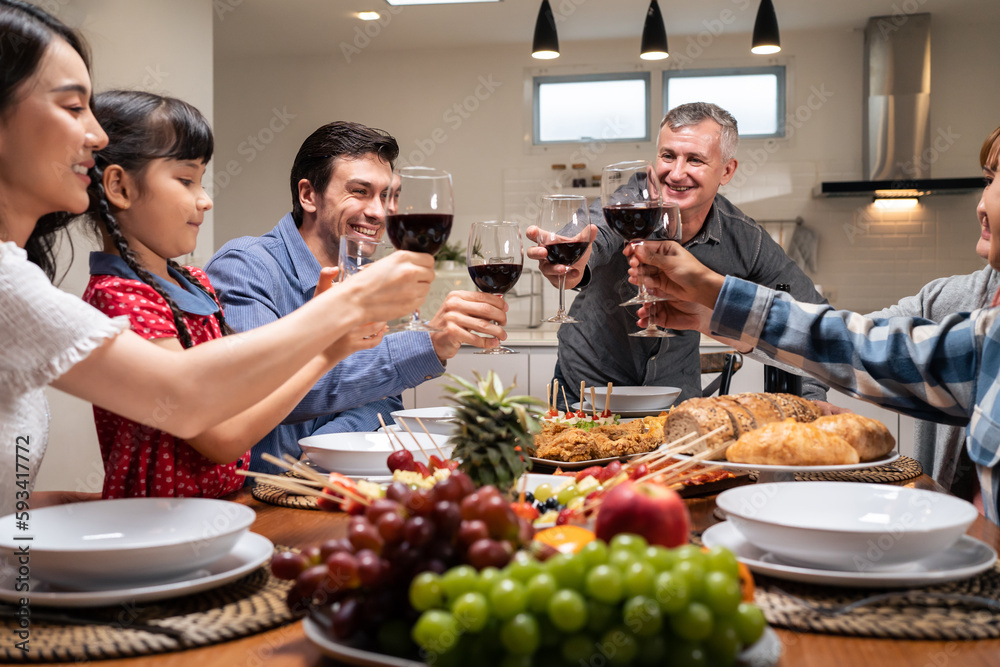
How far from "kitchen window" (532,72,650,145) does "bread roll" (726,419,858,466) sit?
5.22m

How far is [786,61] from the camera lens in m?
5.85


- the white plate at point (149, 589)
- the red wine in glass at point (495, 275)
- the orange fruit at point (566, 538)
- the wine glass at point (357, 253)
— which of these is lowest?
the white plate at point (149, 589)

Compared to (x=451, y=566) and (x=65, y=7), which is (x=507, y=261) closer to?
(x=451, y=566)

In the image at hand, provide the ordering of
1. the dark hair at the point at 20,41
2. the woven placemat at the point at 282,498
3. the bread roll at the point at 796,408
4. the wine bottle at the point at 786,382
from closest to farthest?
the dark hair at the point at 20,41
the woven placemat at the point at 282,498
the bread roll at the point at 796,408
the wine bottle at the point at 786,382

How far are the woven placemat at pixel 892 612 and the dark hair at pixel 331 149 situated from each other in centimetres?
172

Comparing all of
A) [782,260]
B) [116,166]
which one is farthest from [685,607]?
[782,260]

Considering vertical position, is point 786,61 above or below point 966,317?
above

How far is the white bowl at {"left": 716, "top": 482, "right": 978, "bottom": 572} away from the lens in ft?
2.41

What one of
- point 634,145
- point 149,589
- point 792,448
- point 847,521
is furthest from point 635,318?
point 634,145

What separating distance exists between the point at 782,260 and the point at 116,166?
2.19m

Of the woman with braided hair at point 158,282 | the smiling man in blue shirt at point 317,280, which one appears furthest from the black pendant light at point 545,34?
the woman with braided hair at point 158,282

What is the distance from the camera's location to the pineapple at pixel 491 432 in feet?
3.01

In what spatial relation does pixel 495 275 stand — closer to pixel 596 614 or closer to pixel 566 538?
pixel 566 538

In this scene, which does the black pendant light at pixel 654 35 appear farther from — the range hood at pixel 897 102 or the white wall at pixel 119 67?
the white wall at pixel 119 67
